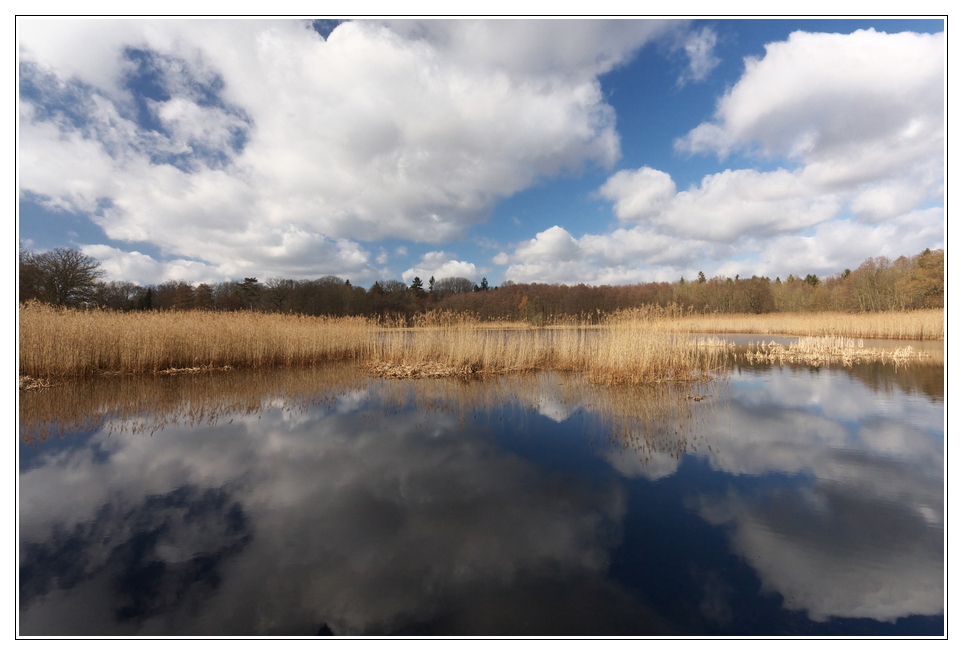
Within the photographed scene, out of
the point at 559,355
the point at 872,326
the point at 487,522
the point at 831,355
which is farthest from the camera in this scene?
the point at 872,326

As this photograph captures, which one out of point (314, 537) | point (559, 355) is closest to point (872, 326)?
point (559, 355)

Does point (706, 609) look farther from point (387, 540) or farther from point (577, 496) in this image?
point (387, 540)

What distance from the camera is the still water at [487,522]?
234 centimetres

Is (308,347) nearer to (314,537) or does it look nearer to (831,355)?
(314,537)

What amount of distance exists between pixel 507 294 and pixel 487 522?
4616cm

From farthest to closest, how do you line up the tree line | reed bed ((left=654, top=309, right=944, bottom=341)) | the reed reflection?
the tree line → reed bed ((left=654, top=309, right=944, bottom=341)) → the reed reflection

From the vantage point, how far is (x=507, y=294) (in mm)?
48969

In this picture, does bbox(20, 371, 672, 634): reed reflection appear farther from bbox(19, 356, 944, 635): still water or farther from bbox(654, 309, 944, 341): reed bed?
bbox(654, 309, 944, 341): reed bed

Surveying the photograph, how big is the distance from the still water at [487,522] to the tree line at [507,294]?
831 centimetres

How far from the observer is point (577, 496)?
12.3 feet

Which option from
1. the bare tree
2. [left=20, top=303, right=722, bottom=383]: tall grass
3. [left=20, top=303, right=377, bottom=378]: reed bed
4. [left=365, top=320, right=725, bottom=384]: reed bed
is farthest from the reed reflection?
the bare tree

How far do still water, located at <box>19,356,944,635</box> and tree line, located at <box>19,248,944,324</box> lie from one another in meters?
8.31

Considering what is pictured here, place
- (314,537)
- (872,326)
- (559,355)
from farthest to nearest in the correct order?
(872,326) < (559,355) < (314,537)

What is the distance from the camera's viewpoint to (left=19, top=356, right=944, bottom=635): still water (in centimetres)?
234
